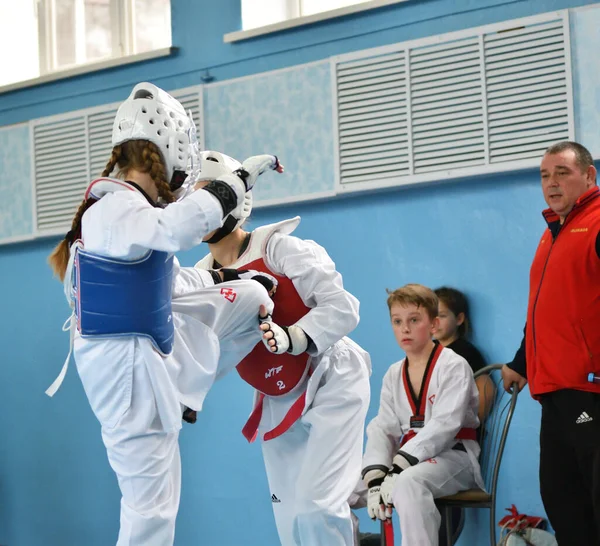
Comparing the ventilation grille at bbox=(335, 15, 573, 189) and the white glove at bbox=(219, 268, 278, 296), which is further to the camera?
the ventilation grille at bbox=(335, 15, 573, 189)

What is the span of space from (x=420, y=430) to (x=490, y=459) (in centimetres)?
62

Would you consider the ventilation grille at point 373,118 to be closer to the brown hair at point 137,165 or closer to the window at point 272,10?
the window at point 272,10

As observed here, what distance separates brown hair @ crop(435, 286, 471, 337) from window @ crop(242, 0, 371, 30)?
6.67ft

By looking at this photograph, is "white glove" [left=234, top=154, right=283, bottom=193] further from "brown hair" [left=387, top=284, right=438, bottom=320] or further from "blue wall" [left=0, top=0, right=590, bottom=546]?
"blue wall" [left=0, top=0, right=590, bottom=546]

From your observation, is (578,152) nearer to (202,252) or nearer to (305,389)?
(305,389)

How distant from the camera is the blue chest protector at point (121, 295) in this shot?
2.81 m

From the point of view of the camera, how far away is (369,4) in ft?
17.5

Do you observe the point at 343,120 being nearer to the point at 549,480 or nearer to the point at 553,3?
the point at 553,3

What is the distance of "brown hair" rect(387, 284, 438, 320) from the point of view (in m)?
4.62

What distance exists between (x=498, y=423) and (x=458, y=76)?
1.86 m

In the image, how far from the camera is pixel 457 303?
496 centimetres

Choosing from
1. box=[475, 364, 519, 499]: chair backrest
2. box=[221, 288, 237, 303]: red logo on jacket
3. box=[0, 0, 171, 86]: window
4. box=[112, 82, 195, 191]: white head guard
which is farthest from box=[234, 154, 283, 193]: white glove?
box=[0, 0, 171, 86]: window

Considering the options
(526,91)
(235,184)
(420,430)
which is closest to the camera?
(235,184)

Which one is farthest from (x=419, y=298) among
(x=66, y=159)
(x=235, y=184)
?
(x=66, y=159)
